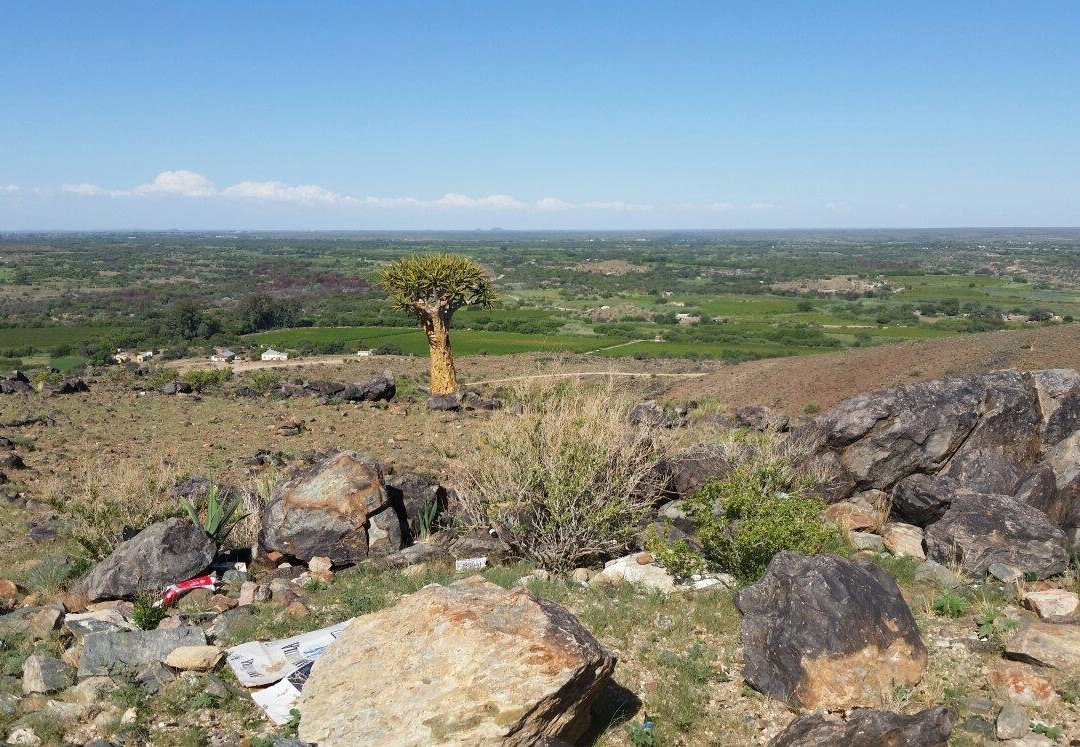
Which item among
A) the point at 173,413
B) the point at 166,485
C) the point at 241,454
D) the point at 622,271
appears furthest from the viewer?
the point at 622,271

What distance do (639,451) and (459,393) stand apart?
48.7ft

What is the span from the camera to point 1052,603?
7.55 metres

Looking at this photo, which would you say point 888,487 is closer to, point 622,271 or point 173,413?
point 173,413

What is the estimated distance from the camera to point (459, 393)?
2631 cm

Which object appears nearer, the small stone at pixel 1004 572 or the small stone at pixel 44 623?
the small stone at pixel 44 623

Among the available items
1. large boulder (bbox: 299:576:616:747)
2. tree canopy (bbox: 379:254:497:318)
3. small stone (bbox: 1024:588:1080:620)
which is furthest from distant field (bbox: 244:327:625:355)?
large boulder (bbox: 299:576:616:747)

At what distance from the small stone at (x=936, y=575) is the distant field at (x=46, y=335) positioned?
2478 inches

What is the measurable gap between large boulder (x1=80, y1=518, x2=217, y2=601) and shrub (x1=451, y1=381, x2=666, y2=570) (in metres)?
3.51

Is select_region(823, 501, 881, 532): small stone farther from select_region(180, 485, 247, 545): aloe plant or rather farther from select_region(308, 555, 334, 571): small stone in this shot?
select_region(180, 485, 247, 545): aloe plant

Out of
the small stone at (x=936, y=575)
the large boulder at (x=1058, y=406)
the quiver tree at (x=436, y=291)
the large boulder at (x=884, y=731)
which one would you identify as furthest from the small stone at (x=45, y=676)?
the quiver tree at (x=436, y=291)

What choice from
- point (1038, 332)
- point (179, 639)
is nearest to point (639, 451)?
point (179, 639)

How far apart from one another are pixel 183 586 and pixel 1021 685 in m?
8.74

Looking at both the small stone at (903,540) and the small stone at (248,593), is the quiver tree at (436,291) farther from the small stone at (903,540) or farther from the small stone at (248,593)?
the small stone at (903,540)

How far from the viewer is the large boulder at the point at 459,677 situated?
5395 millimetres
